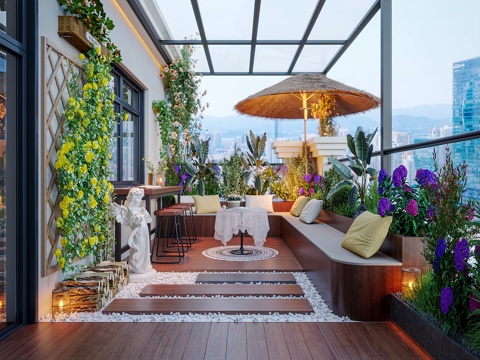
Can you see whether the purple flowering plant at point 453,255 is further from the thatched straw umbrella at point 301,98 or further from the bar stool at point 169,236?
the thatched straw umbrella at point 301,98

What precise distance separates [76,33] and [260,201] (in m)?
4.84

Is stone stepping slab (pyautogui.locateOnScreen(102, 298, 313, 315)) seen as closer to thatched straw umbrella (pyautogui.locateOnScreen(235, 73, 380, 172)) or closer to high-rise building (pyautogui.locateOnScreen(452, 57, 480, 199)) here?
high-rise building (pyautogui.locateOnScreen(452, 57, 480, 199))

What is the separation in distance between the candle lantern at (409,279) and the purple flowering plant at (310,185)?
3.69 m

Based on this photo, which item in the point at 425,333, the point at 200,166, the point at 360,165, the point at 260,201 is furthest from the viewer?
the point at 200,166

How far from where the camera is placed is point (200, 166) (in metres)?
7.99

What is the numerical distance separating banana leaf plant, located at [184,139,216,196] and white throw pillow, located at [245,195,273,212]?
97 centimetres

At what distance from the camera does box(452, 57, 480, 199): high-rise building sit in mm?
3082

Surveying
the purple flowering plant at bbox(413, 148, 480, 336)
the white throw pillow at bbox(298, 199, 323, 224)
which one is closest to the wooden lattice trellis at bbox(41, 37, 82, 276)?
the purple flowering plant at bbox(413, 148, 480, 336)

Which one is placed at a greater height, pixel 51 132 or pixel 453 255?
pixel 51 132

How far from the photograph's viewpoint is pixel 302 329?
287 centimetres

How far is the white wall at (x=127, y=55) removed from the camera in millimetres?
3115

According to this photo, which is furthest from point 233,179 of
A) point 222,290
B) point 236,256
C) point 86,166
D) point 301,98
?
point 86,166

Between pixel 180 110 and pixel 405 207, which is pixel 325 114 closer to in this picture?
pixel 180 110

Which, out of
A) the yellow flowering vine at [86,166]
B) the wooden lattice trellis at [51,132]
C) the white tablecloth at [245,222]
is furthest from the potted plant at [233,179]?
the wooden lattice trellis at [51,132]
